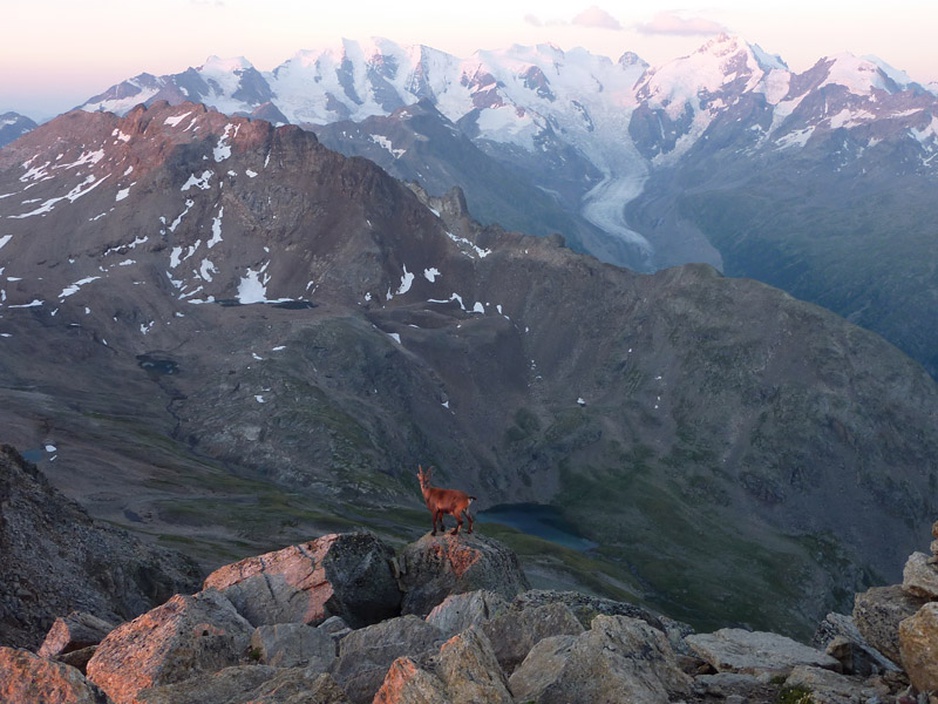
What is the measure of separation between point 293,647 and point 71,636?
8.96m

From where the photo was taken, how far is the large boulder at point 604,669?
23359 mm

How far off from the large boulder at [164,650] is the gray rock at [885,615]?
22.0m

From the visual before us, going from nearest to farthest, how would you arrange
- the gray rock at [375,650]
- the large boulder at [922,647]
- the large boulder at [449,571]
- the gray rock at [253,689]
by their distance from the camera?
the large boulder at [922,647], the gray rock at [253,689], the gray rock at [375,650], the large boulder at [449,571]

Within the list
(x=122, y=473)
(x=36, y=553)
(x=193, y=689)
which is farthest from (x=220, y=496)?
(x=193, y=689)

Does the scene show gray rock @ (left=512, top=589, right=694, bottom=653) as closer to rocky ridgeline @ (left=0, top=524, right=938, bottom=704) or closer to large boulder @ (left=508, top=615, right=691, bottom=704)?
rocky ridgeline @ (left=0, top=524, right=938, bottom=704)

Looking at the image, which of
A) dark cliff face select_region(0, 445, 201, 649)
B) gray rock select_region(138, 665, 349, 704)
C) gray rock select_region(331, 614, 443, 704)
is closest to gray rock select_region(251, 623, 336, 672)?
gray rock select_region(331, 614, 443, 704)

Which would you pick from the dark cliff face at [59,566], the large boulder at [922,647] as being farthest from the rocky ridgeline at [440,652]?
the dark cliff face at [59,566]

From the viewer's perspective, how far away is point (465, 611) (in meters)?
33.0

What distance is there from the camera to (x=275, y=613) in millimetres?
36938

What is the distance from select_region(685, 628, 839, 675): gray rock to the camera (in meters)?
29.2

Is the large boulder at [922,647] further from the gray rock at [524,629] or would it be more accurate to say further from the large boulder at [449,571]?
the large boulder at [449,571]

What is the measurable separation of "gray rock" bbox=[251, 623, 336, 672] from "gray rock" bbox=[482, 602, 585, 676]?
19.7 feet

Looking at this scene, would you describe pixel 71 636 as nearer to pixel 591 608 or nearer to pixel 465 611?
pixel 465 611

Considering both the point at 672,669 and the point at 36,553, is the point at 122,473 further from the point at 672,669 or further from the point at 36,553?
the point at 672,669
